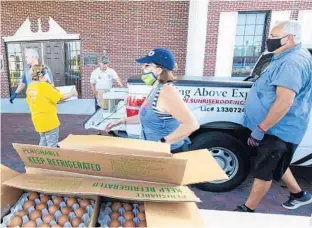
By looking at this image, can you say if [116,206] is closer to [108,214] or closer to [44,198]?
[108,214]

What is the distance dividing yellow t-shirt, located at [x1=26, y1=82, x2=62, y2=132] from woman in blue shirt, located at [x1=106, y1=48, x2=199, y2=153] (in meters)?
1.59

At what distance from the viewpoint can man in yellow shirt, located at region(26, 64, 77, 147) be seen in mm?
2846

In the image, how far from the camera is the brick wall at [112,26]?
241 inches

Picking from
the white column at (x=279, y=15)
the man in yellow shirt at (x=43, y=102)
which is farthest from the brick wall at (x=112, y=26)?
the man in yellow shirt at (x=43, y=102)

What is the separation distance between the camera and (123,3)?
618 cm

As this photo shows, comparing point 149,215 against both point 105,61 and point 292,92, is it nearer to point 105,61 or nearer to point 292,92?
point 292,92

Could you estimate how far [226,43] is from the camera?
6.00 meters

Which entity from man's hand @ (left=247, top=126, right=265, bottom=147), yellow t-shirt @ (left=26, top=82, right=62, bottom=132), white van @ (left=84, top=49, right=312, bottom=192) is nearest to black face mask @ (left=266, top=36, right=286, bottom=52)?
white van @ (left=84, top=49, right=312, bottom=192)

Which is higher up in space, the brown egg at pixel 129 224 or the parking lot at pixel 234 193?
the brown egg at pixel 129 224

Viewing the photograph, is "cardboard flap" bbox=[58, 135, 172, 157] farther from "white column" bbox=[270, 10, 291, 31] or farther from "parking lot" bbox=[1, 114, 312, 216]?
"white column" bbox=[270, 10, 291, 31]

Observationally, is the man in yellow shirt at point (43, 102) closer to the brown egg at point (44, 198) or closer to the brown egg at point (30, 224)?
the brown egg at point (44, 198)

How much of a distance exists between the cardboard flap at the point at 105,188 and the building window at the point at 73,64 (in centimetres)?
547

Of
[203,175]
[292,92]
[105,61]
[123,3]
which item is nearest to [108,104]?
[292,92]

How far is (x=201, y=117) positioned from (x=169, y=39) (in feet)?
13.4
